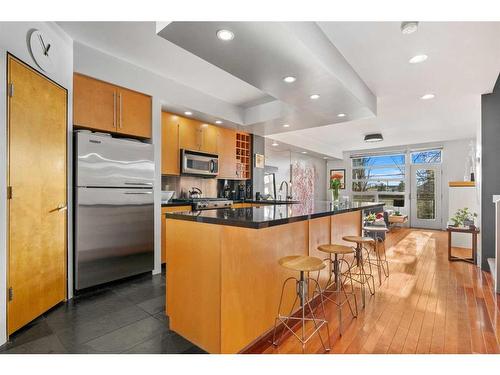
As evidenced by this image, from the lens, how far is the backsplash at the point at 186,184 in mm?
4406

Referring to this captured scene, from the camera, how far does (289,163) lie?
761 centimetres

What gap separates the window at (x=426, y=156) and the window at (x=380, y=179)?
0.30 metres

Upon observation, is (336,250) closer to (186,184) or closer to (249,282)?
(249,282)

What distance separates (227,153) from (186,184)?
0.97 m

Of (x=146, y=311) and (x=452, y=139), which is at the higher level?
(x=452, y=139)

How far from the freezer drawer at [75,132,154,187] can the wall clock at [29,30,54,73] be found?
644 mm

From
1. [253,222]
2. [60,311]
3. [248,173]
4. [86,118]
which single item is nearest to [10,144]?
[86,118]

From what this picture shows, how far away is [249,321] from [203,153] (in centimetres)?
316

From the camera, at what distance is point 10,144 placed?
6.41 feet

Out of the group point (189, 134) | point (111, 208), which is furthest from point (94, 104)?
point (189, 134)

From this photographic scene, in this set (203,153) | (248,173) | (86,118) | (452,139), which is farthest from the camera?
(452,139)

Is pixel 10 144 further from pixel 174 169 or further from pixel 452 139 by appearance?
pixel 452 139

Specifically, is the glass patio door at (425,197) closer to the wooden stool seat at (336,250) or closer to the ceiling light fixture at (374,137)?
the ceiling light fixture at (374,137)

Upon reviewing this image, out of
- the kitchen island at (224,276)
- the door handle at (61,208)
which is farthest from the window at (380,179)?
the door handle at (61,208)
